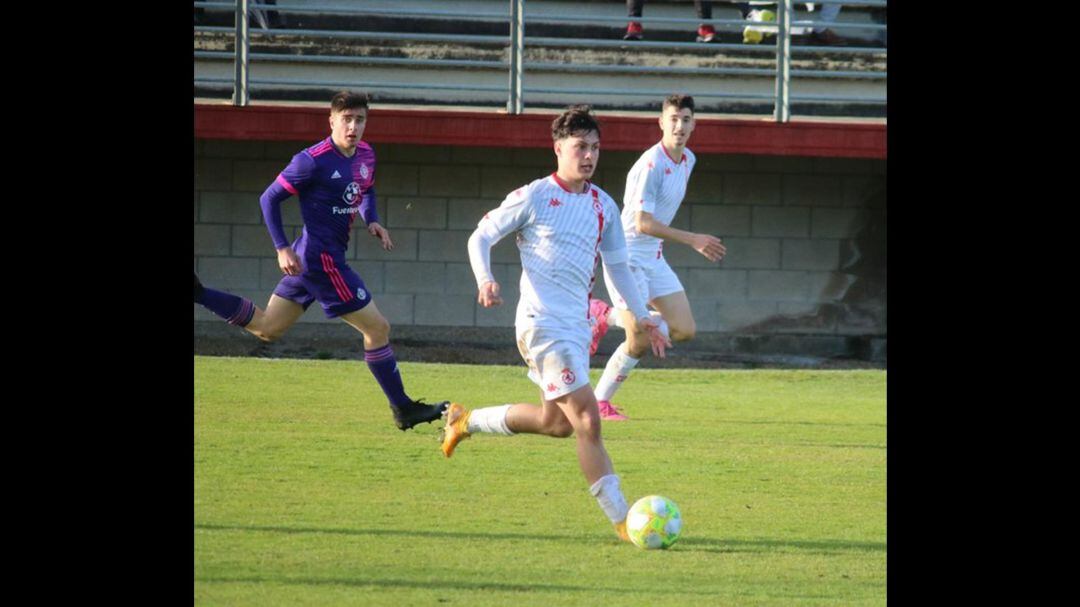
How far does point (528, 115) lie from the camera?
1702cm

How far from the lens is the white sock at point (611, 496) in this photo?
6.93m

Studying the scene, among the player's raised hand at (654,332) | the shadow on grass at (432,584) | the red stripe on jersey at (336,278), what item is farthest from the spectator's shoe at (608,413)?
the shadow on grass at (432,584)

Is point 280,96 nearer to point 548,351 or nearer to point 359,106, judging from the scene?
point 359,106

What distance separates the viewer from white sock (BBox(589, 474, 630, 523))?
6.93 meters

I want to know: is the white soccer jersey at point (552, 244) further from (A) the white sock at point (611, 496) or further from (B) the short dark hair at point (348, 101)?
(B) the short dark hair at point (348, 101)

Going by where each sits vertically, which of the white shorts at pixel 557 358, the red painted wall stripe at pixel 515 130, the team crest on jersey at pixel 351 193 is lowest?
the white shorts at pixel 557 358

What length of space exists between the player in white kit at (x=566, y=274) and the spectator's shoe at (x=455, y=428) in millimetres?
689

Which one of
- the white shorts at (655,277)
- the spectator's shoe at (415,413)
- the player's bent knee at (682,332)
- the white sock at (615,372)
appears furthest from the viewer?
the white shorts at (655,277)

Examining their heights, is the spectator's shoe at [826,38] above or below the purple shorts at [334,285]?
above

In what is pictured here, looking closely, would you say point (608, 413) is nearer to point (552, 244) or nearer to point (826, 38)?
point (552, 244)

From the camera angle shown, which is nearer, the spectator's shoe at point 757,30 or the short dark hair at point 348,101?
the short dark hair at point 348,101

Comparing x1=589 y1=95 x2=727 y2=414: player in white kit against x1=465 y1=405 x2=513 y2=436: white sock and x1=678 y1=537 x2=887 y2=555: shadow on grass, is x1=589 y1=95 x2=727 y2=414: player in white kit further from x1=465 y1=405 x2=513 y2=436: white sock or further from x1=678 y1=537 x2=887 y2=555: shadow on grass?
x1=678 y1=537 x2=887 y2=555: shadow on grass

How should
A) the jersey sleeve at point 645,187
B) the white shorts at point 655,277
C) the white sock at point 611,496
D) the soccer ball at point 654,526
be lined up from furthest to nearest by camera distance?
the white shorts at point 655,277
the jersey sleeve at point 645,187
the white sock at point 611,496
the soccer ball at point 654,526

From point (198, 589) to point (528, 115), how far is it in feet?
38.0
